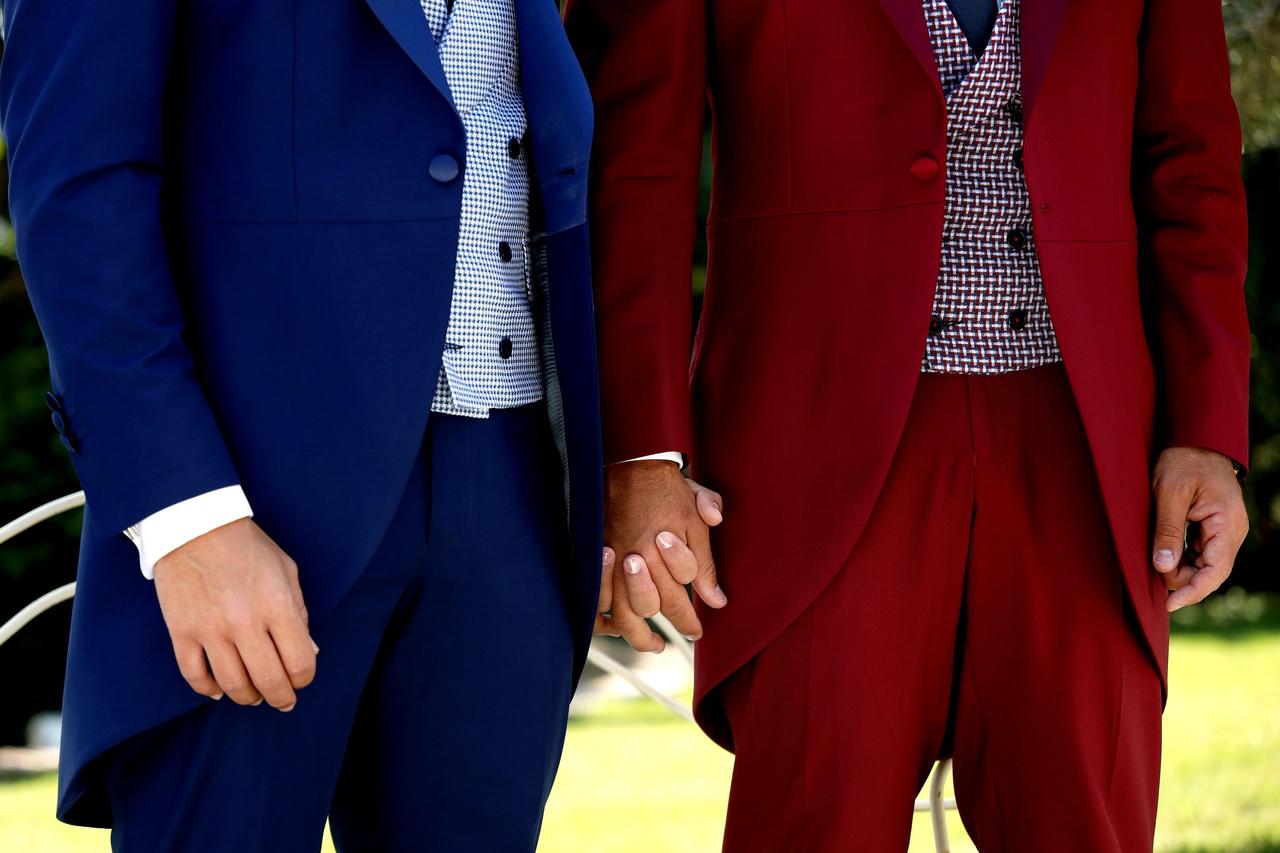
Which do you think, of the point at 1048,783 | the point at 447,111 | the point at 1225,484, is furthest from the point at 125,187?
the point at 1225,484

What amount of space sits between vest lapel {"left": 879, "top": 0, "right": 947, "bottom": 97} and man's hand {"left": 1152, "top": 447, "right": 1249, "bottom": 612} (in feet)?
1.99

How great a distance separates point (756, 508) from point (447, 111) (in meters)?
0.68

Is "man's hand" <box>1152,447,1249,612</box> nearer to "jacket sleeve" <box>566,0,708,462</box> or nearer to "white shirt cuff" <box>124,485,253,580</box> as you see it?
"jacket sleeve" <box>566,0,708,462</box>

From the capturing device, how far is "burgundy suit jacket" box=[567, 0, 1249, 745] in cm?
188

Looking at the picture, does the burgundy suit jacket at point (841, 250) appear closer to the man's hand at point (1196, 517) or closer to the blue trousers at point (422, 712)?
the man's hand at point (1196, 517)

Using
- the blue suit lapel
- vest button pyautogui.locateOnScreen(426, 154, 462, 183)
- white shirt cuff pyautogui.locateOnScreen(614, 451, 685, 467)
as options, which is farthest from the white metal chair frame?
vest button pyautogui.locateOnScreen(426, 154, 462, 183)

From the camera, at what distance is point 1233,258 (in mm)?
2059

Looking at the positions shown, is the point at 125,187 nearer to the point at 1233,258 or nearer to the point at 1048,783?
the point at 1048,783

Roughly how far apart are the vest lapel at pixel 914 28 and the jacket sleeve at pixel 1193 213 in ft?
1.35

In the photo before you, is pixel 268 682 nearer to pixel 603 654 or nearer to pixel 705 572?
pixel 705 572

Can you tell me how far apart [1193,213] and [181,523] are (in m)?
1.42

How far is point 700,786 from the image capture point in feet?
19.0

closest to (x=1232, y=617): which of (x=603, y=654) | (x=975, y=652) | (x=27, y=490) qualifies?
(x=27, y=490)

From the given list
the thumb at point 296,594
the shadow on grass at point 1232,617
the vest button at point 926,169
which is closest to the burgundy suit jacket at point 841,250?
the vest button at point 926,169
